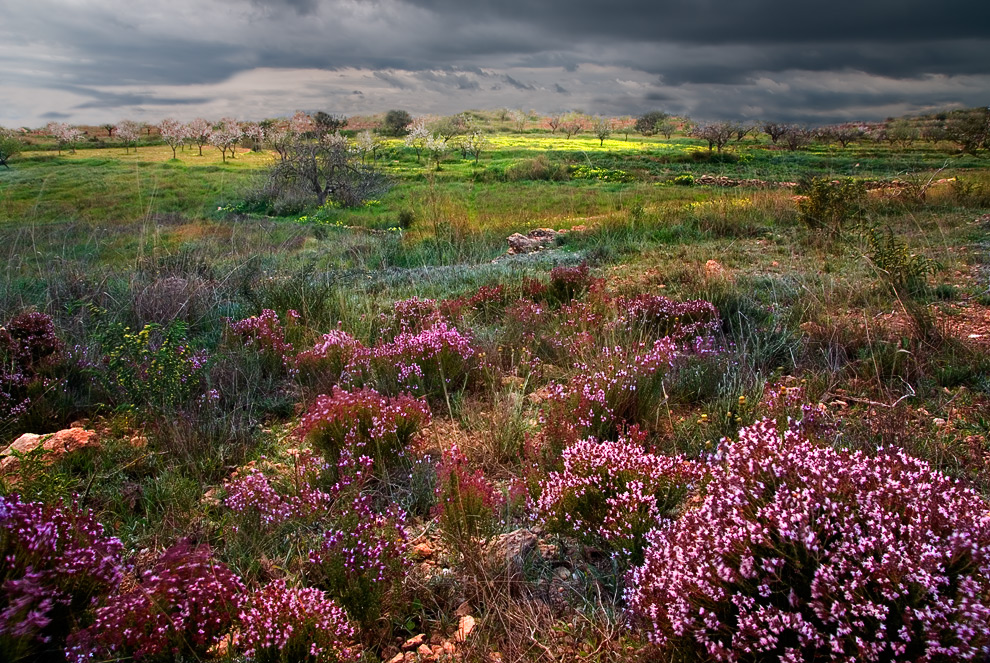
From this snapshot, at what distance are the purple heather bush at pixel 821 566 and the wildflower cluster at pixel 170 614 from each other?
1639mm

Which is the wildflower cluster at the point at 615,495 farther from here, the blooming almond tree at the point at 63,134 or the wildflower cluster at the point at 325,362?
the blooming almond tree at the point at 63,134

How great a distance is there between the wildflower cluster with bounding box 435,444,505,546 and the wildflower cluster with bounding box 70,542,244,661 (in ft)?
3.07

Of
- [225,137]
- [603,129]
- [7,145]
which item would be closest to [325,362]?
[7,145]

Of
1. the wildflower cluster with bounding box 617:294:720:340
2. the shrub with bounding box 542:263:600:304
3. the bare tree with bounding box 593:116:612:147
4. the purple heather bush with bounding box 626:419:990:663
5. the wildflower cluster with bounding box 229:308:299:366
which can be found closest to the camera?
the purple heather bush with bounding box 626:419:990:663

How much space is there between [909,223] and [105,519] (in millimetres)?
14673

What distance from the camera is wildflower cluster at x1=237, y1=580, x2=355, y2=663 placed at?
2021 mm

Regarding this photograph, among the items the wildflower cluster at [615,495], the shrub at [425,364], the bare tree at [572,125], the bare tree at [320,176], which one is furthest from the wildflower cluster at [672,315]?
the bare tree at [572,125]

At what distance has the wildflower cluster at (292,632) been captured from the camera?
2.02m

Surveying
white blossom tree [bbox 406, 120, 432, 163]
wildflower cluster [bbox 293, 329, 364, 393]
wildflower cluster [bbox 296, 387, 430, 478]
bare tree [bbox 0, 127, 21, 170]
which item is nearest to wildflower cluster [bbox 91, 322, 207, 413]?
wildflower cluster [bbox 293, 329, 364, 393]

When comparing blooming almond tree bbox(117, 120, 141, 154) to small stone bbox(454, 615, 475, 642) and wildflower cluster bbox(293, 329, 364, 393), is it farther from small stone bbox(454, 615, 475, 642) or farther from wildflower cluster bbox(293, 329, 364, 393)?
small stone bbox(454, 615, 475, 642)

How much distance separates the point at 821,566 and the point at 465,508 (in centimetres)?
149

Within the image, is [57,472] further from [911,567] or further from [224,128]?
[224,128]

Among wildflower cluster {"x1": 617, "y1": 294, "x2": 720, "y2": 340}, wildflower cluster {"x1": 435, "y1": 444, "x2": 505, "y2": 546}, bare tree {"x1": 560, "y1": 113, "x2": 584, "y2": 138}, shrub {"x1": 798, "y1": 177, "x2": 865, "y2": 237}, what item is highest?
bare tree {"x1": 560, "y1": 113, "x2": 584, "y2": 138}

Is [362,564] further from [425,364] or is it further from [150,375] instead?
[150,375]
